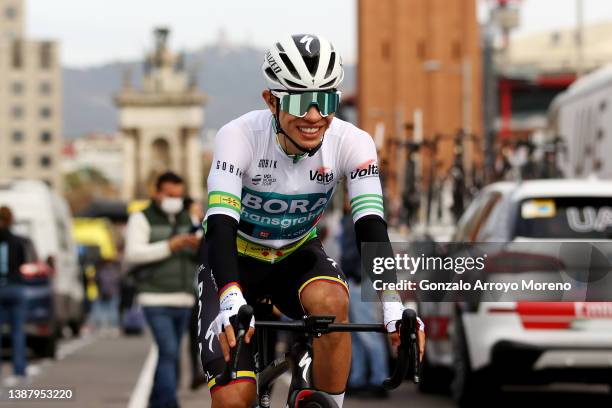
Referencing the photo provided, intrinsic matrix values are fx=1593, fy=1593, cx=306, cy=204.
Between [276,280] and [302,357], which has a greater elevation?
[276,280]

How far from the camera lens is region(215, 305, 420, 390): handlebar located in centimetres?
479

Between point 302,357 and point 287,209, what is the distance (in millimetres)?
614

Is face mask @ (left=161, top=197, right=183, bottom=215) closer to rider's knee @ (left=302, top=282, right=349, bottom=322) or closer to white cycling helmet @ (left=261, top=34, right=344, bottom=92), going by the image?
rider's knee @ (left=302, top=282, right=349, bottom=322)

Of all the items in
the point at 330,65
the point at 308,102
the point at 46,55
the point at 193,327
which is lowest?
the point at 193,327

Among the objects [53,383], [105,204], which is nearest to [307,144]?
[53,383]

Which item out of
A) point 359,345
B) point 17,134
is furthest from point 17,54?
point 359,345

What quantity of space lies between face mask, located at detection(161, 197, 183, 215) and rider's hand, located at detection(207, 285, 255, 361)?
760 cm

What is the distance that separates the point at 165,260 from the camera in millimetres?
12953

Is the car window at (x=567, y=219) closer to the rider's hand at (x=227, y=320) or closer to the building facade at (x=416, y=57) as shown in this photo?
the rider's hand at (x=227, y=320)

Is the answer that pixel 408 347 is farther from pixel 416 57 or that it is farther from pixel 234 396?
pixel 416 57

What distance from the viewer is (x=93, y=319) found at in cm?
3406

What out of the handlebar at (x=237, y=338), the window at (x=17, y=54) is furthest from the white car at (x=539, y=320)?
the window at (x=17, y=54)

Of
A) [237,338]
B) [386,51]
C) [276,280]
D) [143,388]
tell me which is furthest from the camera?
[386,51]

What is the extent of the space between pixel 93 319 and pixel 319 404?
96.6ft
